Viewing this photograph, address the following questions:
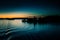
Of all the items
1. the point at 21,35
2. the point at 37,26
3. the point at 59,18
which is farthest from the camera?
the point at 37,26

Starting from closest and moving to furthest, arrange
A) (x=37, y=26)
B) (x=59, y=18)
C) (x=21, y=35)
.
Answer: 1. (x=59, y=18)
2. (x=21, y=35)
3. (x=37, y=26)

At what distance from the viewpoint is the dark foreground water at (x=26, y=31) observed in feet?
6.83

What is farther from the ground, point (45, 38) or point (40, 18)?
point (40, 18)

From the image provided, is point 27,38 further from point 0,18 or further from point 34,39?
point 0,18

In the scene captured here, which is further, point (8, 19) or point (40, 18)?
Result: point (8, 19)

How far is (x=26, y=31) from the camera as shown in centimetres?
229

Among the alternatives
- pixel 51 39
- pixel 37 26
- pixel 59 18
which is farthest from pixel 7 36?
pixel 59 18

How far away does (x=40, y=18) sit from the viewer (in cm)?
208

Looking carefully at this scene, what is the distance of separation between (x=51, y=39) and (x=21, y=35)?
0.59 m

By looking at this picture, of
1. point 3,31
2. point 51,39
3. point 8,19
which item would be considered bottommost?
point 51,39

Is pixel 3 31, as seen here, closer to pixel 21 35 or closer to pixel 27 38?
pixel 21 35

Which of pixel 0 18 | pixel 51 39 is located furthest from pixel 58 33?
pixel 0 18

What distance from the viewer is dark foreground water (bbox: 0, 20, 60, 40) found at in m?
2.08

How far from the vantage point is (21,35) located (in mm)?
2160
